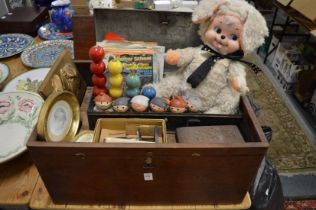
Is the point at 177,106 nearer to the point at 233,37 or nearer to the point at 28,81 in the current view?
the point at 233,37

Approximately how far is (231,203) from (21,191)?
51 cm

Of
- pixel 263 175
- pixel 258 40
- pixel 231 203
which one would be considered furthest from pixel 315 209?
pixel 258 40

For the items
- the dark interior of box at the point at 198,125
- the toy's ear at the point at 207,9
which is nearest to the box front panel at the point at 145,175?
the dark interior of box at the point at 198,125

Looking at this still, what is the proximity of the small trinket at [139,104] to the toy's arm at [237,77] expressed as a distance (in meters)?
0.26

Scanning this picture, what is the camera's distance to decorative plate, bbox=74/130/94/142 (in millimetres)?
705

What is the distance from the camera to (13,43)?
1.07 metres

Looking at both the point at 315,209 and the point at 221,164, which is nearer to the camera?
the point at 221,164

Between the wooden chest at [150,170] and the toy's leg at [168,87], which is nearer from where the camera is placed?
the wooden chest at [150,170]

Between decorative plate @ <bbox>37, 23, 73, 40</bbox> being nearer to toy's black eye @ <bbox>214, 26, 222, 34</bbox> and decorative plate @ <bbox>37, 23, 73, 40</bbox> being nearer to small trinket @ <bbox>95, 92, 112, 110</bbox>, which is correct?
small trinket @ <bbox>95, 92, 112, 110</bbox>

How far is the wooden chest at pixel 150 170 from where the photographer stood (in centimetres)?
52

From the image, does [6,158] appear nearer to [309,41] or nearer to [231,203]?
[231,203]

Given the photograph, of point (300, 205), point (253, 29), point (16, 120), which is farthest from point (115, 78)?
point (300, 205)

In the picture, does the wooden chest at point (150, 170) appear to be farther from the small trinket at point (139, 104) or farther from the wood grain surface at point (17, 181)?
the small trinket at point (139, 104)

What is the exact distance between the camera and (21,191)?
0.62 m
